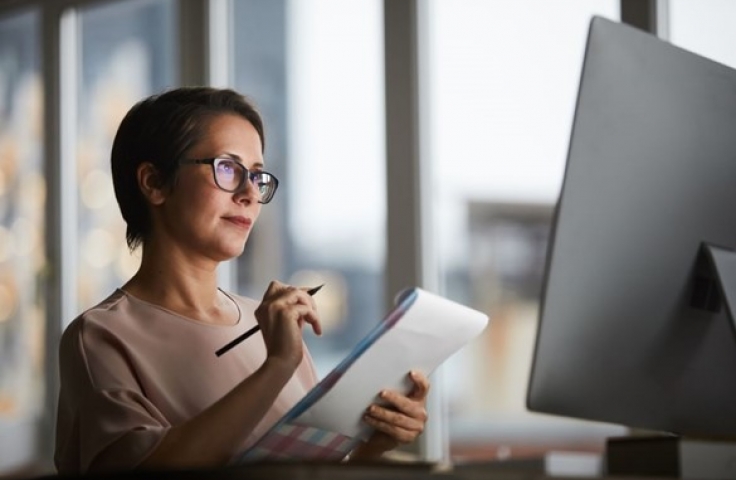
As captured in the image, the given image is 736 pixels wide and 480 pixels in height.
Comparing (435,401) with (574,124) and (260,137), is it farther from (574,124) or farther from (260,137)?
(574,124)

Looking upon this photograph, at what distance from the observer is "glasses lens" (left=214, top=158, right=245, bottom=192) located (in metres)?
1.41

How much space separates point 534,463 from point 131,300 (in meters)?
0.74

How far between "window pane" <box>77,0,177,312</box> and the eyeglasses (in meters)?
3.15

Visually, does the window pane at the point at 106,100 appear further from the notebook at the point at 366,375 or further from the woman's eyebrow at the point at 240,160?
the notebook at the point at 366,375

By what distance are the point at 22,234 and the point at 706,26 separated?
120 inches

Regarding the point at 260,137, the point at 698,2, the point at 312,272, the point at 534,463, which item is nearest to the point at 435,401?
the point at 312,272

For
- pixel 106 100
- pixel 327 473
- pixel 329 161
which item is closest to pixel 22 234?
pixel 106 100

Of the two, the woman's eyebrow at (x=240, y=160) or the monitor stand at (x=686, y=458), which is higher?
the woman's eyebrow at (x=240, y=160)

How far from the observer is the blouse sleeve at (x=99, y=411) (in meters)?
1.21

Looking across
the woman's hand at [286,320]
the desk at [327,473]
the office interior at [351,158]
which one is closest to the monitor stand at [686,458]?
the desk at [327,473]

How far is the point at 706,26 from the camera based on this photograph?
9.55 feet

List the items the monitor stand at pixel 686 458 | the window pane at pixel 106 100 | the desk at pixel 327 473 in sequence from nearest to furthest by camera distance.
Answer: the desk at pixel 327 473, the monitor stand at pixel 686 458, the window pane at pixel 106 100

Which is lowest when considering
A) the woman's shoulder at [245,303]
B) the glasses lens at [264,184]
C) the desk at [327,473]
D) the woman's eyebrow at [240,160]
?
the desk at [327,473]

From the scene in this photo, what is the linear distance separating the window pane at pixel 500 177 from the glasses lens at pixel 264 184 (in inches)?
75.4
